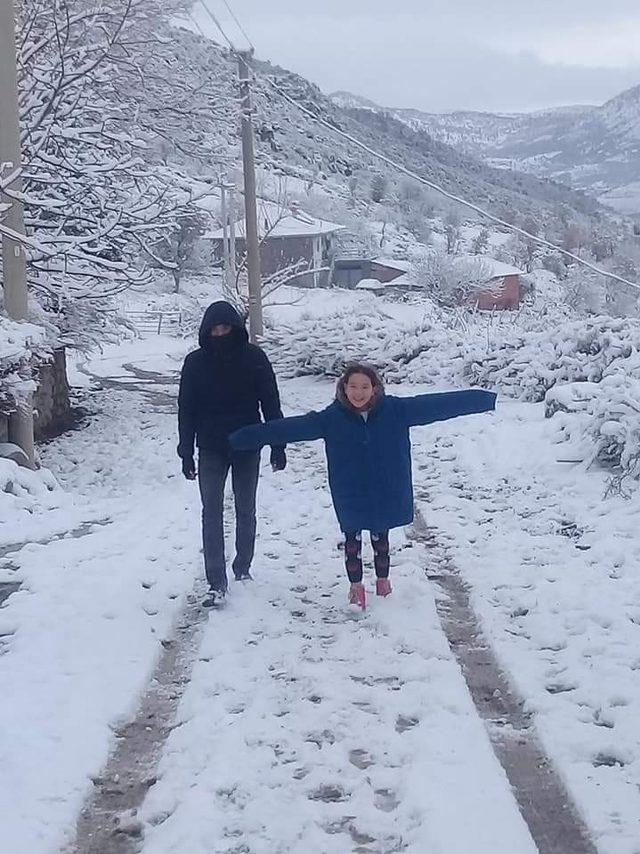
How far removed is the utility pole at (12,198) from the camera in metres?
10.0

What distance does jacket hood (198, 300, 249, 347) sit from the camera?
20.1 feet

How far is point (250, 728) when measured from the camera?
15.0 ft

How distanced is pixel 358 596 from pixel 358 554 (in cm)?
26

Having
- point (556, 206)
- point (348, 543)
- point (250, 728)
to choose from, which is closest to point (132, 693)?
point (250, 728)

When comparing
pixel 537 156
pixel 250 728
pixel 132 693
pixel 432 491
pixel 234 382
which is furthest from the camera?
pixel 537 156

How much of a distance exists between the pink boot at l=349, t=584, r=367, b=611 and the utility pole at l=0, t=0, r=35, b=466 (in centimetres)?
569

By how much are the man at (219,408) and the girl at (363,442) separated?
7.9 inches

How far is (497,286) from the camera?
57.3m

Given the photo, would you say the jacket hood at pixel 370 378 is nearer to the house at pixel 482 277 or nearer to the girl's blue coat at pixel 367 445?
the girl's blue coat at pixel 367 445

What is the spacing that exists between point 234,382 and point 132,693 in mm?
2110

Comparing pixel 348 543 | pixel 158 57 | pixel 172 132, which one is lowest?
pixel 348 543

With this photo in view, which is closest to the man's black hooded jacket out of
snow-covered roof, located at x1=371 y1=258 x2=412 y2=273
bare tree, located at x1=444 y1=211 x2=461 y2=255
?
bare tree, located at x1=444 y1=211 x2=461 y2=255

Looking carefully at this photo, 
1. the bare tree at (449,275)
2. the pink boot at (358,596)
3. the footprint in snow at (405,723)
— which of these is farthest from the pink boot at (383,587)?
the bare tree at (449,275)

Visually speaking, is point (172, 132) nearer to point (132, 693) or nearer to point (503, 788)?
point (132, 693)
